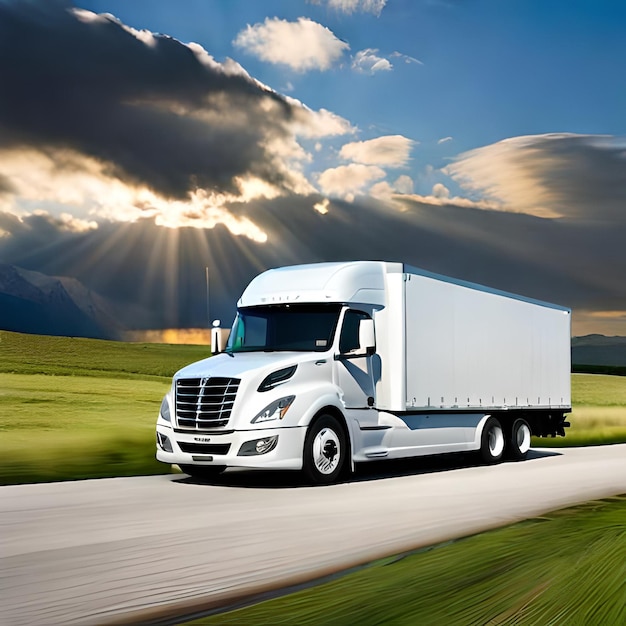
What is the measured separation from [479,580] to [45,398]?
91.2 ft

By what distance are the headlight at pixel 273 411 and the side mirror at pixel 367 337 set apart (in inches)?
68.0

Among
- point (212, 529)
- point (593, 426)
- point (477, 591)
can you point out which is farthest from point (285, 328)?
point (593, 426)

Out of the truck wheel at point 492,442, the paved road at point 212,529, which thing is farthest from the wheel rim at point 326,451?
the truck wheel at point 492,442

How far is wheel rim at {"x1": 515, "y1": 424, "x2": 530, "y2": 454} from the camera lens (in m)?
21.8

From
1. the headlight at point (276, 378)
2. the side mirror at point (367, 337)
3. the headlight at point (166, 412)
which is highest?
the side mirror at point (367, 337)

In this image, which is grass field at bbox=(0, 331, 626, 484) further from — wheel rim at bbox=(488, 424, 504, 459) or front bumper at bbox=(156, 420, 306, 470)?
wheel rim at bbox=(488, 424, 504, 459)

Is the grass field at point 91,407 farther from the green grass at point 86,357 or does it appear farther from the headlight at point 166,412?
the headlight at point 166,412

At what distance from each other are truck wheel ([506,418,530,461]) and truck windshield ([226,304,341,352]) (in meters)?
7.14

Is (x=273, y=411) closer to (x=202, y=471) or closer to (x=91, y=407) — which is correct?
(x=202, y=471)

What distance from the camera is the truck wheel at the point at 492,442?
20062 millimetres

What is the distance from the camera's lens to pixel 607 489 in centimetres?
1425

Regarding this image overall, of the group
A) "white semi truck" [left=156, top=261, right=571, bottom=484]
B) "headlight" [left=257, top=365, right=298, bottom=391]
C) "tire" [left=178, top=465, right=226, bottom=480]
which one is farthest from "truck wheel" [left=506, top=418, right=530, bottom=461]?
"headlight" [left=257, top=365, right=298, bottom=391]

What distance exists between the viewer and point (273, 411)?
14.5 metres

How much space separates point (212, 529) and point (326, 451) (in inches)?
205
